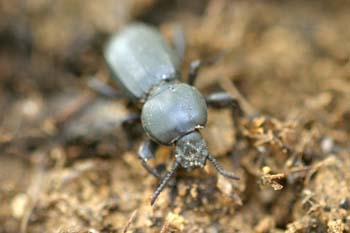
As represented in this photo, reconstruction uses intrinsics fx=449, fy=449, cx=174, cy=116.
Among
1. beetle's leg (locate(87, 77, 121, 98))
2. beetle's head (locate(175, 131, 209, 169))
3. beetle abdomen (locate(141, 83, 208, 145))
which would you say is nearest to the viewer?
beetle's head (locate(175, 131, 209, 169))

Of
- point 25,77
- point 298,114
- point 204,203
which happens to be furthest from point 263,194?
point 25,77

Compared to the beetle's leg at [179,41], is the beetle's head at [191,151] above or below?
below

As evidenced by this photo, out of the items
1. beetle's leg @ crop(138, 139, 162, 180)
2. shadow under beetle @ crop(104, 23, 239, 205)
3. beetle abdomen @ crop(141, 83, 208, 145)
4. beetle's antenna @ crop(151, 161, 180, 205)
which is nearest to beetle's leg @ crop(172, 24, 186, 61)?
shadow under beetle @ crop(104, 23, 239, 205)

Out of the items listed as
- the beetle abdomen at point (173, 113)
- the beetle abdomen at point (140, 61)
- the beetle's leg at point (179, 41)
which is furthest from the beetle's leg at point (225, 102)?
the beetle's leg at point (179, 41)

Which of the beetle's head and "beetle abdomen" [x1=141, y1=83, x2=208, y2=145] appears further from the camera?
"beetle abdomen" [x1=141, y1=83, x2=208, y2=145]

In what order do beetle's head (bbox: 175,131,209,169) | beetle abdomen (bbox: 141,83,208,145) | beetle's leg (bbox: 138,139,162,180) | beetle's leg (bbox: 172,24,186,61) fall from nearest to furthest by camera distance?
beetle's head (bbox: 175,131,209,169)
beetle abdomen (bbox: 141,83,208,145)
beetle's leg (bbox: 138,139,162,180)
beetle's leg (bbox: 172,24,186,61)

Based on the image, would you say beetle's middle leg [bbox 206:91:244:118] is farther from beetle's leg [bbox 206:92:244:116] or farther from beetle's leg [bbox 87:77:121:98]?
beetle's leg [bbox 87:77:121:98]

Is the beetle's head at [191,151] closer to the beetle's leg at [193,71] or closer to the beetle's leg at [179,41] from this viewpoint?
the beetle's leg at [193,71]
